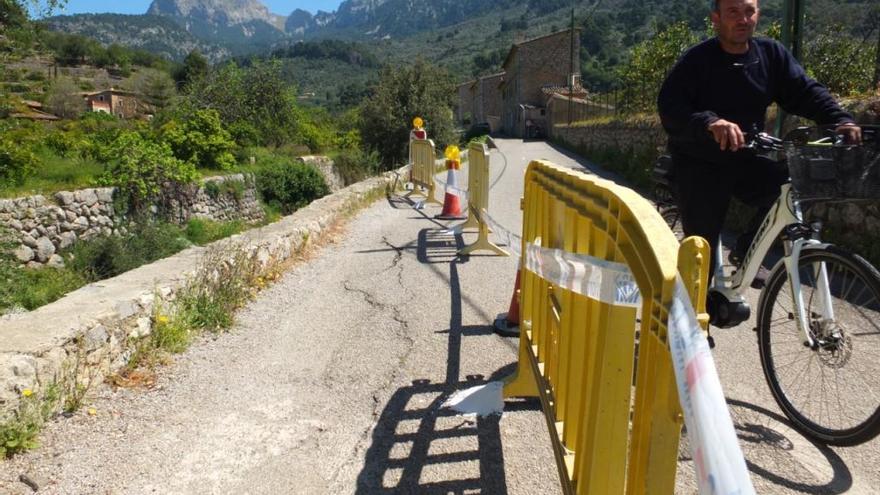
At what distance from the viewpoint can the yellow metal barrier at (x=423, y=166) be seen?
11539 mm

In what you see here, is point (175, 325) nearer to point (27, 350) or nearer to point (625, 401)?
point (27, 350)

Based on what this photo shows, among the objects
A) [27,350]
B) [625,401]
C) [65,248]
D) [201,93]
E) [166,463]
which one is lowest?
[65,248]

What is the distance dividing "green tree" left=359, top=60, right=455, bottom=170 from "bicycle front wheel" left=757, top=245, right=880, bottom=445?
81.3 feet

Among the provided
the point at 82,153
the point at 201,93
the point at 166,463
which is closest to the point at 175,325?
the point at 166,463

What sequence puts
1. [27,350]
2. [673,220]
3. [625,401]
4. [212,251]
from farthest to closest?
1. [212,251]
2. [673,220]
3. [27,350]
4. [625,401]

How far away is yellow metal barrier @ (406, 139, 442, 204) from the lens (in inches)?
454

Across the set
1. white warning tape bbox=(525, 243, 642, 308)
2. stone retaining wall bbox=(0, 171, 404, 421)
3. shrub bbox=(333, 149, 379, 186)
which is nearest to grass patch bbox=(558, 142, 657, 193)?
stone retaining wall bbox=(0, 171, 404, 421)

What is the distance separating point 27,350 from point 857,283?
4034mm

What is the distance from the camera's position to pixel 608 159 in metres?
18.4

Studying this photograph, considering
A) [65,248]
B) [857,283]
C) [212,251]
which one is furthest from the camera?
[65,248]

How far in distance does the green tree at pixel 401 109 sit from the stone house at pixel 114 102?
26251mm

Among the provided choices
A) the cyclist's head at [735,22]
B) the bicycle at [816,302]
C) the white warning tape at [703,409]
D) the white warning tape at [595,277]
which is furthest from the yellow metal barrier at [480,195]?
the white warning tape at [703,409]

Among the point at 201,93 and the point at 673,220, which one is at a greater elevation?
the point at 201,93

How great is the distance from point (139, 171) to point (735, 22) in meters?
14.3
